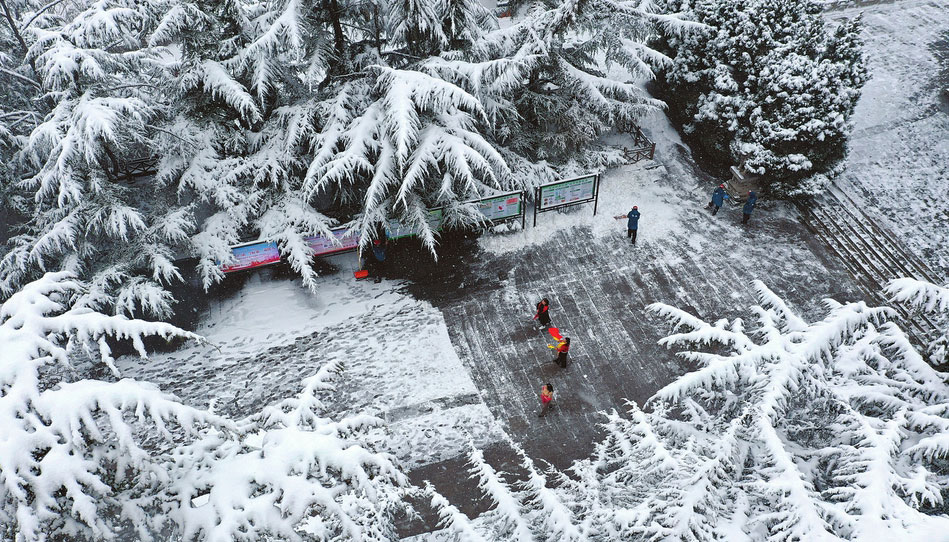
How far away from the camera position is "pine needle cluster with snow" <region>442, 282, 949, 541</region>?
4996mm

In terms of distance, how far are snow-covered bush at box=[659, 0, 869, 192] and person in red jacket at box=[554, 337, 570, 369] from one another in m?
8.73

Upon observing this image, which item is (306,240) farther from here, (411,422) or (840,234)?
(840,234)

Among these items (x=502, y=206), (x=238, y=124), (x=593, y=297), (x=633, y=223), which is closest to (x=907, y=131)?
(x=633, y=223)

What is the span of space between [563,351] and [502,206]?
5.14 m

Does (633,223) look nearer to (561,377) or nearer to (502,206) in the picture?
(502,206)

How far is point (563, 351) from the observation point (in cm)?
1259

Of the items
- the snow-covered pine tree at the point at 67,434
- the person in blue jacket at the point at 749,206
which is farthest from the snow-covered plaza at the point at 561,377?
the person in blue jacket at the point at 749,206

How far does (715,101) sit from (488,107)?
786cm

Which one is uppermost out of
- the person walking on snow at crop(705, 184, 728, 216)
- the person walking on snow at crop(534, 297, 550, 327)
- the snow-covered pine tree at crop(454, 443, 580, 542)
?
the person walking on snow at crop(705, 184, 728, 216)

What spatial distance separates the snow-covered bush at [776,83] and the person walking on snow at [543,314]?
8136 mm

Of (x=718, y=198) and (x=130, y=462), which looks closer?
(x=130, y=462)

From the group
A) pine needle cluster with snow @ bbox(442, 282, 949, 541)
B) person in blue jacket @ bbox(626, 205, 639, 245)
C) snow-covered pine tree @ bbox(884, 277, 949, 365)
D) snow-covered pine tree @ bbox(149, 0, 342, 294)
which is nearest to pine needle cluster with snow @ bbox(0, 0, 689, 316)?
snow-covered pine tree @ bbox(149, 0, 342, 294)

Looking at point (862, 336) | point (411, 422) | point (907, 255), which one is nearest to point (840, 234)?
point (907, 255)

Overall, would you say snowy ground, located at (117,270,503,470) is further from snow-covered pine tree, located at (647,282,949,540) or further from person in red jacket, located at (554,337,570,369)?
snow-covered pine tree, located at (647,282,949,540)
